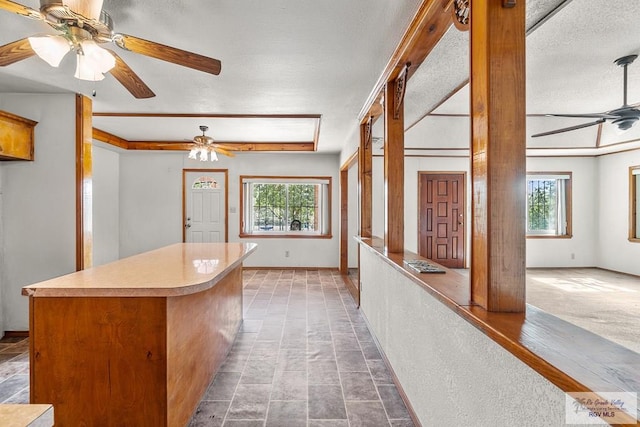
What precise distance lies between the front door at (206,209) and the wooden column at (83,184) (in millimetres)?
3244

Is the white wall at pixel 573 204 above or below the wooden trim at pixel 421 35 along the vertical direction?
below

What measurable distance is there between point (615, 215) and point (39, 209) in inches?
350

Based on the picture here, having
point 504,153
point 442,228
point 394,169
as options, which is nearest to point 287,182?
point 442,228

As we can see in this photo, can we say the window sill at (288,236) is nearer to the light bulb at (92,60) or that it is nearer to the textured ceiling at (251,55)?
the textured ceiling at (251,55)

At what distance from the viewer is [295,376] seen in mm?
2516

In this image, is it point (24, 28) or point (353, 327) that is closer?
point (24, 28)

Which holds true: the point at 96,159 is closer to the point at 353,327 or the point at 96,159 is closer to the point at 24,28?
the point at 24,28

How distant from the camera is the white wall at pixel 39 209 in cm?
332

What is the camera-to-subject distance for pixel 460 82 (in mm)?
2961

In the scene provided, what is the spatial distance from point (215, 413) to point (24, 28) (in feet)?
8.89

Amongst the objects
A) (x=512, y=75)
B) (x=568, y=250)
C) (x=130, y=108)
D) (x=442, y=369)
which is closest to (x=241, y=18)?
(x=512, y=75)

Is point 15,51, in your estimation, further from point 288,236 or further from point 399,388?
point 288,236

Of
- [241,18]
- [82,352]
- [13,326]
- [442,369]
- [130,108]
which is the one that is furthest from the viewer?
[130,108]

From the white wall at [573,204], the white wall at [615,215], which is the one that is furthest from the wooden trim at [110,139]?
the white wall at [615,215]
